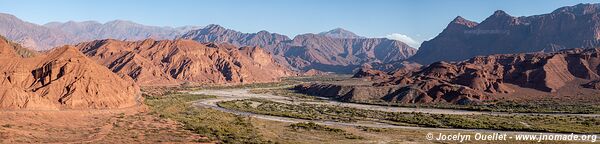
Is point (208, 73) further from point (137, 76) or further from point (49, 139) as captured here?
point (49, 139)

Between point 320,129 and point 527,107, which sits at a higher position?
point 527,107

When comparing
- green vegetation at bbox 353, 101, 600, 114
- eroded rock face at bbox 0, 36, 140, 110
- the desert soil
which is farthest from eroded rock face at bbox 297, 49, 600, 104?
the desert soil

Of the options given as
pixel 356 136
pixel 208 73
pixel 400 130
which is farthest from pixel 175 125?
pixel 208 73

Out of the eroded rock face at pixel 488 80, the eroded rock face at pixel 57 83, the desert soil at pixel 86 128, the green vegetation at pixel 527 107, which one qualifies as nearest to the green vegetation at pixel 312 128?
the desert soil at pixel 86 128

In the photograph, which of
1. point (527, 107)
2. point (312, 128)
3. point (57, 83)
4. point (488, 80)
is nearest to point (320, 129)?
point (312, 128)

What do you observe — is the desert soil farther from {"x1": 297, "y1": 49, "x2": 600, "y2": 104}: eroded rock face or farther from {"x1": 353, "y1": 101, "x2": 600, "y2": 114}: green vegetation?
{"x1": 297, "y1": 49, "x2": 600, "y2": 104}: eroded rock face

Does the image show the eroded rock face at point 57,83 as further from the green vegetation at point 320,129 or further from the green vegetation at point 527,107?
the green vegetation at point 527,107

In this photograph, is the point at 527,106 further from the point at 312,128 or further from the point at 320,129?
the point at 312,128
